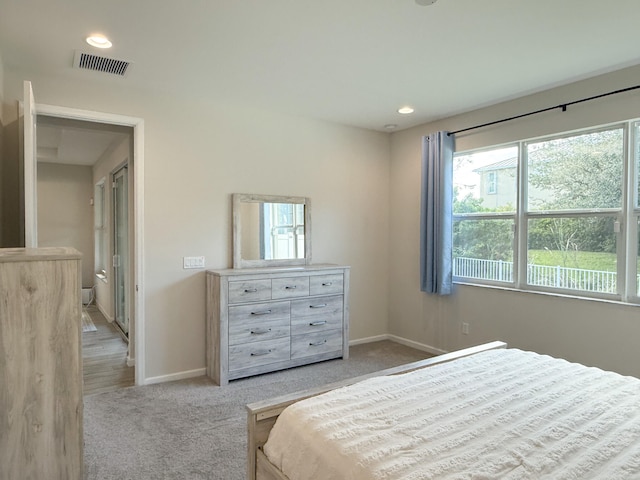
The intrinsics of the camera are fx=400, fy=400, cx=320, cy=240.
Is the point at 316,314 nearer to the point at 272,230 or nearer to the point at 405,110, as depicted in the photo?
the point at 272,230

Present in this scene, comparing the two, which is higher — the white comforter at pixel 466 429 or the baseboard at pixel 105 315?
the white comforter at pixel 466 429

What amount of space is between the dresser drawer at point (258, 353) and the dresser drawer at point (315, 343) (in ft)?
0.29

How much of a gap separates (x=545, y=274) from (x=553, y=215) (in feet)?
1.70

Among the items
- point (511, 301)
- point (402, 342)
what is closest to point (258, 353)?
point (402, 342)

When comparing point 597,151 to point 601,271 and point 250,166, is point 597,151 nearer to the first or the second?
point 601,271

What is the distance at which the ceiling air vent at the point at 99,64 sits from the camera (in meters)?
2.78

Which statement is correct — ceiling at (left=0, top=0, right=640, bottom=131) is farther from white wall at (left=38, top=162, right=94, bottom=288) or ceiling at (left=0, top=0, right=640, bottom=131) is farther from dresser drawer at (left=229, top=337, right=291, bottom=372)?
white wall at (left=38, top=162, right=94, bottom=288)

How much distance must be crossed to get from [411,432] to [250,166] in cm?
311

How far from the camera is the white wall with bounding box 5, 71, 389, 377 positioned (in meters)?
3.44

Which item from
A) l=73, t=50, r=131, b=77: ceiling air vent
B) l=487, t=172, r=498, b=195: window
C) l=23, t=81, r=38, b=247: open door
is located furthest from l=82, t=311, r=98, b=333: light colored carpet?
l=487, t=172, r=498, b=195: window

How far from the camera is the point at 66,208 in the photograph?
7465 millimetres

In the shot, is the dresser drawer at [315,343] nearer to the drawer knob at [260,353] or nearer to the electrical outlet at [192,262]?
the drawer knob at [260,353]

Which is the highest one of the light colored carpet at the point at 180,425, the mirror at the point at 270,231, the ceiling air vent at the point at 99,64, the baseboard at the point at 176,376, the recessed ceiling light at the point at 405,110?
the recessed ceiling light at the point at 405,110

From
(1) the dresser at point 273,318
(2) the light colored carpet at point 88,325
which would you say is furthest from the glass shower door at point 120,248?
(1) the dresser at point 273,318
